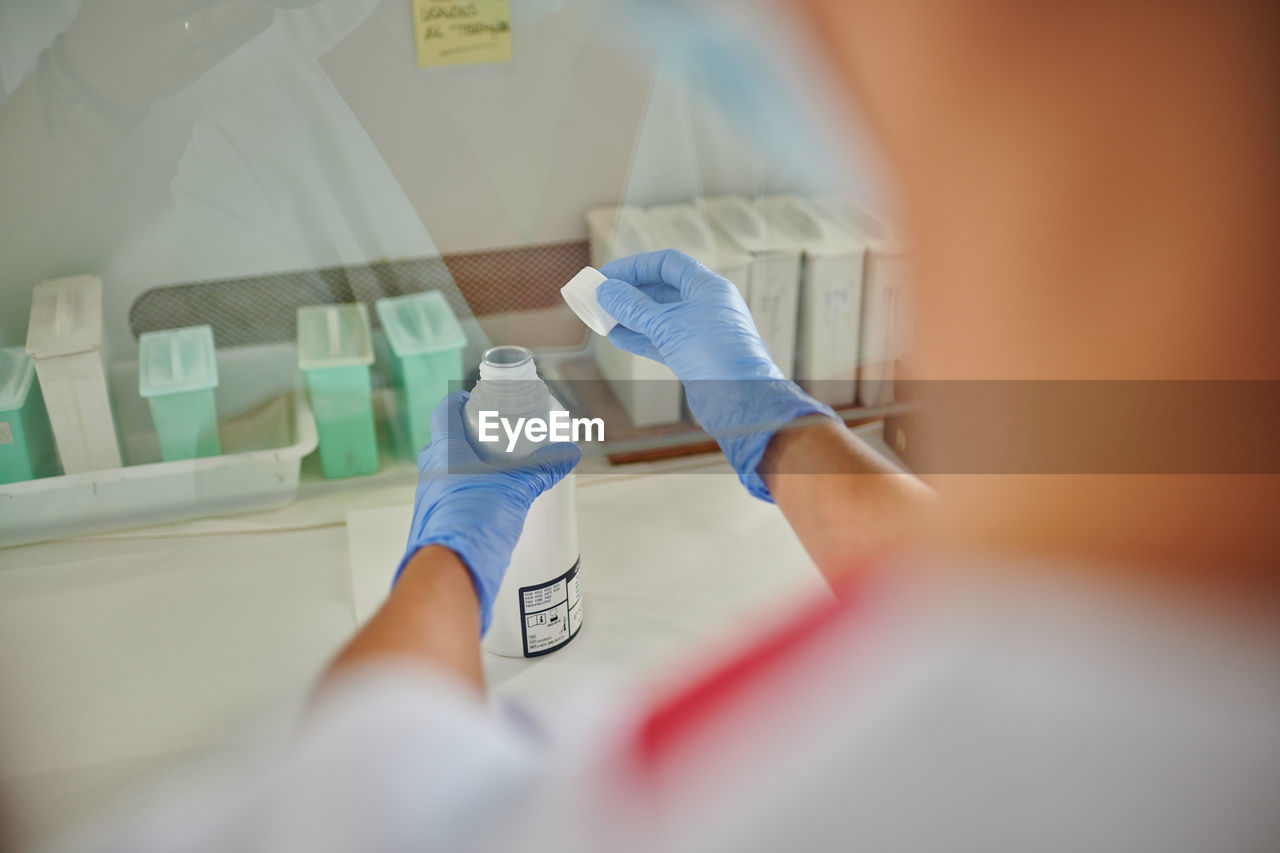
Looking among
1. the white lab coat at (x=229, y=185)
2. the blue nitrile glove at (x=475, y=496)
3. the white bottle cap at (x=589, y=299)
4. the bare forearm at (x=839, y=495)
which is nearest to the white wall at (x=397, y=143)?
the white lab coat at (x=229, y=185)

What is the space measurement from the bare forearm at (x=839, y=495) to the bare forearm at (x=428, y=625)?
0.26m

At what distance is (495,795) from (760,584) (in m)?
0.48

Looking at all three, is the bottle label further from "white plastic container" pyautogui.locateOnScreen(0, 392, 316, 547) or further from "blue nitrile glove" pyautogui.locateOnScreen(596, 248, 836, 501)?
"white plastic container" pyautogui.locateOnScreen(0, 392, 316, 547)

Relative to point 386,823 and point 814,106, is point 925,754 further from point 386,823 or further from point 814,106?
point 814,106

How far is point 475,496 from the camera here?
0.73m

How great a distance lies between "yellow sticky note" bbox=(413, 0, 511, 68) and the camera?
2.74 feet

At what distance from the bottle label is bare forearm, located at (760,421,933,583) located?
0.68ft

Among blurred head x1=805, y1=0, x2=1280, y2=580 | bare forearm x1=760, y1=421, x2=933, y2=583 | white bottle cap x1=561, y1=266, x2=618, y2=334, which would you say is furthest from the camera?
white bottle cap x1=561, y1=266, x2=618, y2=334

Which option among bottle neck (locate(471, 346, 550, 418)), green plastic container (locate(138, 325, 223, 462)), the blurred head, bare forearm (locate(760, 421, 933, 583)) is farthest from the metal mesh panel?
the blurred head

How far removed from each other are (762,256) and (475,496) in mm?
460

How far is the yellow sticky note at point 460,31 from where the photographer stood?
0.84m

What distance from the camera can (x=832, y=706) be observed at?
59cm

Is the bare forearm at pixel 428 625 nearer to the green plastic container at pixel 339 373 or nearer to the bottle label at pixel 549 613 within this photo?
the bottle label at pixel 549 613

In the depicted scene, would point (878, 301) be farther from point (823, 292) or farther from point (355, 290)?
point (355, 290)
